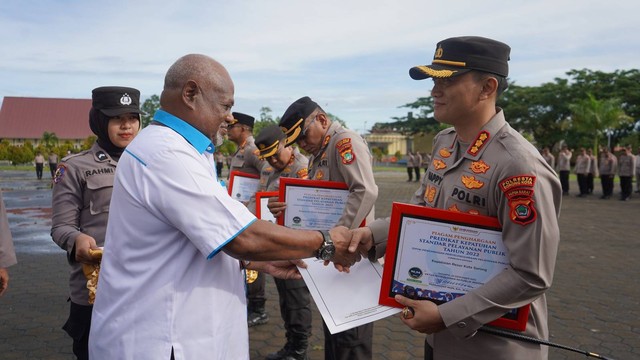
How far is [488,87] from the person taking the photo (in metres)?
2.24

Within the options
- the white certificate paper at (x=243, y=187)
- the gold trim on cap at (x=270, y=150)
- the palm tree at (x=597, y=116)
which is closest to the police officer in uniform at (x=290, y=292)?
the gold trim on cap at (x=270, y=150)

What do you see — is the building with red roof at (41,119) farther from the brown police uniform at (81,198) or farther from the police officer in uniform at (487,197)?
the police officer in uniform at (487,197)

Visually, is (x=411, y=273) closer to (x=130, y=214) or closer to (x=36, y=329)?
(x=130, y=214)

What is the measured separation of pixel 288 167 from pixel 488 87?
319 cm

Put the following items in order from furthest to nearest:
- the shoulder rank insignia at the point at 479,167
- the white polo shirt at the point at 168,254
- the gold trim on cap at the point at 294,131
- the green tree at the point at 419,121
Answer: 1. the green tree at the point at 419,121
2. the gold trim on cap at the point at 294,131
3. the shoulder rank insignia at the point at 479,167
4. the white polo shirt at the point at 168,254

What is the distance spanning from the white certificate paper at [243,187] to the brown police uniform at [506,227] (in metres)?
4.11

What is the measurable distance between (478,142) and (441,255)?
0.53m

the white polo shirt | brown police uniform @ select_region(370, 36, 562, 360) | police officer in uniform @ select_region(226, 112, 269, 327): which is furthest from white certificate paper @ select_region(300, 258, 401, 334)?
police officer in uniform @ select_region(226, 112, 269, 327)

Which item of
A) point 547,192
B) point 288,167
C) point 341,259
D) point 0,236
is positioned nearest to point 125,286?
point 341,259

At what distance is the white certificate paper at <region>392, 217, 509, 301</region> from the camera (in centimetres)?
200

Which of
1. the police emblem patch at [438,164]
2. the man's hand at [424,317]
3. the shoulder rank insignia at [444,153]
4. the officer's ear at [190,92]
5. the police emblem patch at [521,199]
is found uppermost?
the officer's ear at [190,92]

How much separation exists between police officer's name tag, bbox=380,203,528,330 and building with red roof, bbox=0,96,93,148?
89.5 m

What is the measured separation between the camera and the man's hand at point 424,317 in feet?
6.68

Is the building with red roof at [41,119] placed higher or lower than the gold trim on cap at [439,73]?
higher
